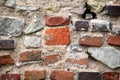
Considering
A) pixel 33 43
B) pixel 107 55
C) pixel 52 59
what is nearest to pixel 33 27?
pixel 33 43

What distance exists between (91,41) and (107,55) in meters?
0.11

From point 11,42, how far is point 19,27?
9cm

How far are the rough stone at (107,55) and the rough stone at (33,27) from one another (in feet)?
1.00

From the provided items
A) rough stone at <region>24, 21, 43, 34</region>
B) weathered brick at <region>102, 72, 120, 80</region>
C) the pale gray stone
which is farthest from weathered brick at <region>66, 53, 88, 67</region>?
the pale gray stone

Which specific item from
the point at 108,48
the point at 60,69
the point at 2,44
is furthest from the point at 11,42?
the point at 108,48

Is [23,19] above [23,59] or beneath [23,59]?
above

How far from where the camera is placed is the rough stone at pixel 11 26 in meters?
1.80

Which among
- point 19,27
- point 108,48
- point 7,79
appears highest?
point 19,27

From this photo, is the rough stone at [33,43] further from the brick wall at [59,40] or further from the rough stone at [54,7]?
the rough stone at [54,7]

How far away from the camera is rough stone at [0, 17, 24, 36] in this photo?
5.89ft

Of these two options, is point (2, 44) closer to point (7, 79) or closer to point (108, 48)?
point (7, 79)

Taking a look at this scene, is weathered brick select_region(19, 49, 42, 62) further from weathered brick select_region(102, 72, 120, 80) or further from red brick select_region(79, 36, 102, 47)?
weathered brick select_region(102, 72, 120, 80)

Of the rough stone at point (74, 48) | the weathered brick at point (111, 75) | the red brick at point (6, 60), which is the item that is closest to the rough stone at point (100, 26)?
the rough stone at point (74, 48)

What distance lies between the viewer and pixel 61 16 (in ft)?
5.93
